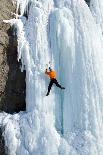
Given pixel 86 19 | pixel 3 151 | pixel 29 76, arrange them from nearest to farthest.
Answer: pixel 3 151, pixel 29 76, pixel 86 19

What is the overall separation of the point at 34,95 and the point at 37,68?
1.12 meters

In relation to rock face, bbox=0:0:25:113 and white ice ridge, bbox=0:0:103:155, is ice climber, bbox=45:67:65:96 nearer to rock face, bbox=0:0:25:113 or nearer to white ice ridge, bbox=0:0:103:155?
white ice ridge, bbox=0:0:103:155

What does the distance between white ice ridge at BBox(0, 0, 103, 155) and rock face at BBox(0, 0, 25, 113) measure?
1.01 feet

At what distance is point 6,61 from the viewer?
17.5 m

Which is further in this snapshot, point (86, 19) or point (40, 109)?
point (86, 19)

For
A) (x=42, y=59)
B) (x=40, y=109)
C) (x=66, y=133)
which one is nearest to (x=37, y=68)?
(x=42, y=59)

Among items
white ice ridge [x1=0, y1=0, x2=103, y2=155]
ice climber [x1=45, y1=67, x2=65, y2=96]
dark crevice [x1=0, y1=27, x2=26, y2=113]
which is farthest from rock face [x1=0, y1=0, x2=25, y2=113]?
ice climber [x1=45, y1=67, x2=65, y2=96]

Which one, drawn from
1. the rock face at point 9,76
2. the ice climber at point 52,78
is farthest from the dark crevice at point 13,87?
the ice climber at point 52,78

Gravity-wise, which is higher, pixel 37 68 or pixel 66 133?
pixel 37 68

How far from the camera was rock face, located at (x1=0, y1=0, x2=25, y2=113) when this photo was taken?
56.2 feet

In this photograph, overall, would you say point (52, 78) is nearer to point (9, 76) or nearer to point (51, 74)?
point (51, 74)

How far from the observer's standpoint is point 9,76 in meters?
17.4

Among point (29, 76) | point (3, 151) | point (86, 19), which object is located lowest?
point (3, 151)

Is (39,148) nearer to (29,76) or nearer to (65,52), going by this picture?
(29,76)
